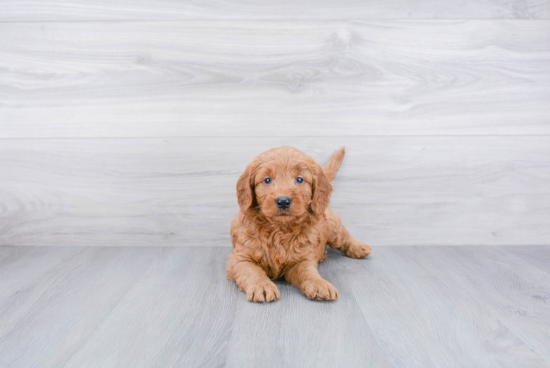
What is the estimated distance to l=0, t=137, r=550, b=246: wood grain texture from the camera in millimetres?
1729

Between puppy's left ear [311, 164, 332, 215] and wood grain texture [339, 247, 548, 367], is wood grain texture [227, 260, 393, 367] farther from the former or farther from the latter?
puppy's left ear [311, 164, 332, 215]

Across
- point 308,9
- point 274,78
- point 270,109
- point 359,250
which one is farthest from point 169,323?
point 308,9

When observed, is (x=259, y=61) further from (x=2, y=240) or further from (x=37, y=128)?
(x=2, y=240)

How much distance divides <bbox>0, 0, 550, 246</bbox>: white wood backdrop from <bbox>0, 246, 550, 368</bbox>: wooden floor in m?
0.26

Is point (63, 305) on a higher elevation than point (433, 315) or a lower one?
lower

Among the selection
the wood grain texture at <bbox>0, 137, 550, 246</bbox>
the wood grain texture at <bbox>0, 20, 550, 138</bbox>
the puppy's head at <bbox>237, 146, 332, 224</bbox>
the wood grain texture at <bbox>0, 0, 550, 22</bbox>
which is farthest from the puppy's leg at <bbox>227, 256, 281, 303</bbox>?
the wood grain texture at <bbox>0, 0, 550, 22</bbox>

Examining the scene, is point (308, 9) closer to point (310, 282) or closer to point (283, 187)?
point (283, 187)

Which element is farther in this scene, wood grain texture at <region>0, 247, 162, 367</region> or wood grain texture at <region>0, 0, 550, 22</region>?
wood grain texture at <region>0, 0, 550, 22</region>

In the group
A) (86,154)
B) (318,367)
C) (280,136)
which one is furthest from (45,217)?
(318,367)

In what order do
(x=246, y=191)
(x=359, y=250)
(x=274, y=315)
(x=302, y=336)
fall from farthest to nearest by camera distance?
1. (x=359, y=250)
2. (x=246, y=191)
3. (x=274, y=315)
4. (x=302, y=336)

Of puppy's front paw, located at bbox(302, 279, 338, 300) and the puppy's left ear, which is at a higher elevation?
the puppy's left ear

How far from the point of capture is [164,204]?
1.77 meters

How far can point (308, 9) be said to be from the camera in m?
1.67

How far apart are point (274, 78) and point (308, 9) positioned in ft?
1.12
